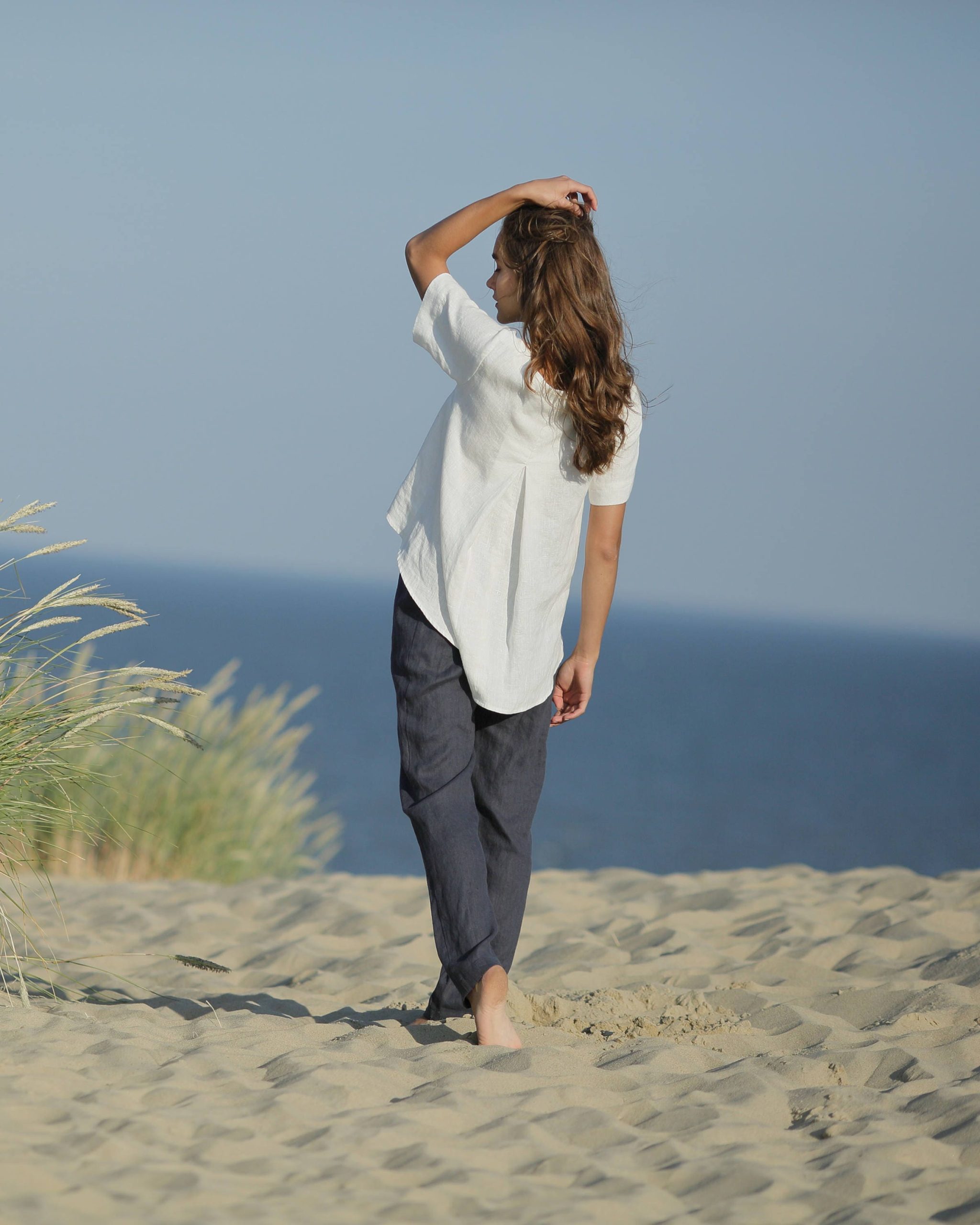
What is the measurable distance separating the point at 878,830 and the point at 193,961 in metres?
22.7

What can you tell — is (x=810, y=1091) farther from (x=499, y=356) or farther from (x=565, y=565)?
(x=499, y=356)

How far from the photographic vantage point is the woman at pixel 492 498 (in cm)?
229

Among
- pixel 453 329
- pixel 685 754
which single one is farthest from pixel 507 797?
pixel 685 754

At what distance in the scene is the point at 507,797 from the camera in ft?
8.39

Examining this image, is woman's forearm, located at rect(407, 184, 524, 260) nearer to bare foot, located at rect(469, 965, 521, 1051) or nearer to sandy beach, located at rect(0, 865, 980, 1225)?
bare foot, located at rect(469, 965, 521, 1051)

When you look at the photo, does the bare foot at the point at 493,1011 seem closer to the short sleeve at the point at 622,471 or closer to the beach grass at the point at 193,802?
the short sleeve at the point at 622,471

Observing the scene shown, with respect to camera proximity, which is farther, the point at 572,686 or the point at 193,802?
the point at 193,802

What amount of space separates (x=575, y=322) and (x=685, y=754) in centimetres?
3449

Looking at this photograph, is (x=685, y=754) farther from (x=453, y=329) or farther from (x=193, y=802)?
(x=453, y=329)

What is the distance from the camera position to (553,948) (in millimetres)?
3795

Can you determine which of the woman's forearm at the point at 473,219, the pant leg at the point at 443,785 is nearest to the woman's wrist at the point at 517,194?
the woman's forearm at the point at 473,219

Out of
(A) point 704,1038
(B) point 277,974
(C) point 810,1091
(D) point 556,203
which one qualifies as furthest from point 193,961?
(D) point 556,203

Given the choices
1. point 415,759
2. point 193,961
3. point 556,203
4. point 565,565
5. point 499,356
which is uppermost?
point 556,203

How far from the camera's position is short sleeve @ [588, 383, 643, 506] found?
2422 mm
